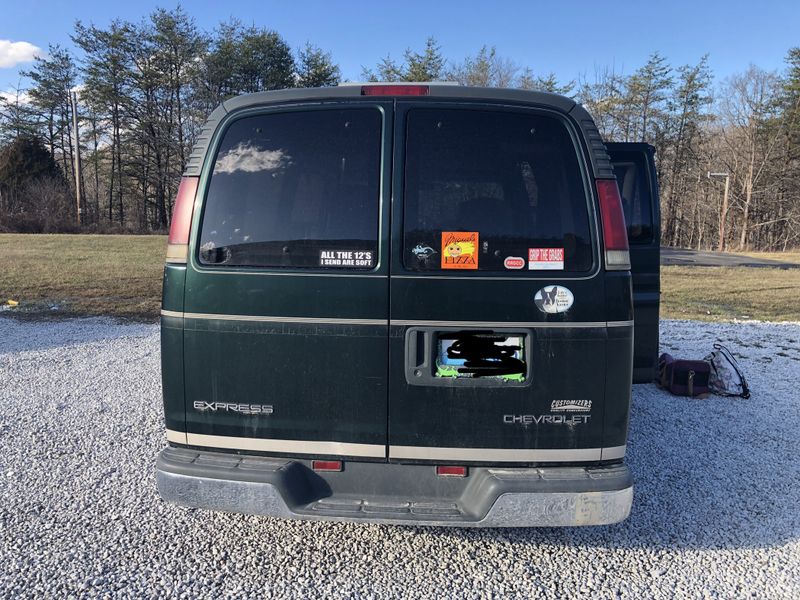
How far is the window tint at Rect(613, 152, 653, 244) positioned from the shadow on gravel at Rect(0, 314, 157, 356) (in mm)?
6697

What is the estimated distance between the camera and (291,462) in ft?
8.25

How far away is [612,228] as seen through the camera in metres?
2.46

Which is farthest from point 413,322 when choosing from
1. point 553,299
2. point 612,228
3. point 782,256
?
point 782,256

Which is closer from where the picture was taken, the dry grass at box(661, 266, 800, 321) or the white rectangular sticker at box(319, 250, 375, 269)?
the white rectangular sticker at box(319, 250, 375, 269)

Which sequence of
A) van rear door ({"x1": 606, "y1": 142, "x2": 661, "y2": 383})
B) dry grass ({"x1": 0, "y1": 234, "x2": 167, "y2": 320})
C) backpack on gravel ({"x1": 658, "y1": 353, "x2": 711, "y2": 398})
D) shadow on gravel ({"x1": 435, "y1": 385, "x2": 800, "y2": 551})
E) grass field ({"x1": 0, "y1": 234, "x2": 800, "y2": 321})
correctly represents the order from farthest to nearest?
grass field ({"x1": 0, "y1": 234, "x2": 800, "y2": 321}), dry grass ({"x1": 0, "y1": 234, "x2": 167, "y2": 320}), backpack on gravel ({"x1": 658, "y1": 353, "x2": 711, "y2": 398}), van rear door ({"x1": 606, "y1": 142, "x2": 661, "y2": 383}), shadow on gravel ({"x1": 435, "y1": 385, "x2": 800, "y2": 551})

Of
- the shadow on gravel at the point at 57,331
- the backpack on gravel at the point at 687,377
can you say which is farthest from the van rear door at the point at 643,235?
the shadow on gravel at the point at 57,331

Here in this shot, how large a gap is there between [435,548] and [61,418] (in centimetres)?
351

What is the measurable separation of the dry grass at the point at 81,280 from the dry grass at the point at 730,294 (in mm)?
10068

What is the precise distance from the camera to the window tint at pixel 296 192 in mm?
2486

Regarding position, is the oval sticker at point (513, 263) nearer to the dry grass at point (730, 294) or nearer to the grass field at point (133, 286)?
the grass field at point (133, 286)

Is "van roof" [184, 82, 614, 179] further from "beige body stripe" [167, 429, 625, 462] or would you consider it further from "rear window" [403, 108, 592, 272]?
"beige body stripe" [167, 429, 625, 462]

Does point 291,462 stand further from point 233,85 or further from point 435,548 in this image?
point 233,85

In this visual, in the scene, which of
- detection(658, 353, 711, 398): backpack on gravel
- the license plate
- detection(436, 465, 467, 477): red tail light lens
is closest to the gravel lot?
detection(436, 465, 467, 477): red tail light lens

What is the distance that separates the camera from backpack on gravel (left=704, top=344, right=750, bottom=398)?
553 centimetres
